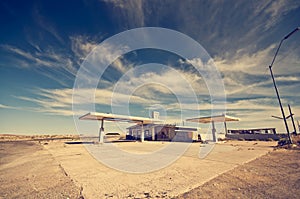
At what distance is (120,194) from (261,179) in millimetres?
4518

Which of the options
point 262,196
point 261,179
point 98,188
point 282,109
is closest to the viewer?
point 262,196

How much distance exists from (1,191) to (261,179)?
7970mm

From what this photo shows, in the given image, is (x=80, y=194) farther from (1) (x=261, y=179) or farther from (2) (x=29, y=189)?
(1) (x=261, y=179)

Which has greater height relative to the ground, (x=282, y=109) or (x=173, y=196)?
(x=282, y=109)

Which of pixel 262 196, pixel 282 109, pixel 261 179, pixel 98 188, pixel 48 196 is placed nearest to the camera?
pixel 262 196

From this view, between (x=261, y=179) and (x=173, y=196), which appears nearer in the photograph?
(x=173, y=196)

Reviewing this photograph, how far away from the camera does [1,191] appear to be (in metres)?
4.42

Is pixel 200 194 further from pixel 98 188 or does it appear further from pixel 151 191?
pixel 98 188

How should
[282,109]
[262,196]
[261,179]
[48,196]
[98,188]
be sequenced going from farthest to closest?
[282,109], [261,179], [98,188], [48,196], [262,196]

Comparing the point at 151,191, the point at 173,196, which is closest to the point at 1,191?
the point at 151,191

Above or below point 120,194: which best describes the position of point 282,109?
above

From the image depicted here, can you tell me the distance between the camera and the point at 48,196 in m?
3.91

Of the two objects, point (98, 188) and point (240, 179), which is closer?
point (98, 188)

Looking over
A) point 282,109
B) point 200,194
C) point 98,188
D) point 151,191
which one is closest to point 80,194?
point 98,188
